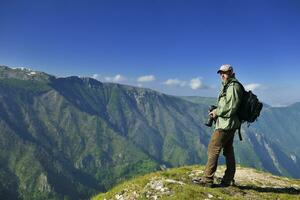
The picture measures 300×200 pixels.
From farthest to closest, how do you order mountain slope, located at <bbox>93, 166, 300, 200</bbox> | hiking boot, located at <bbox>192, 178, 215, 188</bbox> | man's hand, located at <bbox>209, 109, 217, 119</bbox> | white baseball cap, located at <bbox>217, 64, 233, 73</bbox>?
hiking boot, located at <bbox>192, 178, 215, 188</bbox>
man's hand, located at <bbox>209, 109, 217, 119</bbox>
white baseball cap, located at <bbox>217, 64, 233, 73</bbox>
mountain slope, located at <bbox>93, 166, 300, 200</bbox>

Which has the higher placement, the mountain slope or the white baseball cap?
the white baseball cap

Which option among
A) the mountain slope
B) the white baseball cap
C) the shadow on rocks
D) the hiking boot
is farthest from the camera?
the shadow on rocks

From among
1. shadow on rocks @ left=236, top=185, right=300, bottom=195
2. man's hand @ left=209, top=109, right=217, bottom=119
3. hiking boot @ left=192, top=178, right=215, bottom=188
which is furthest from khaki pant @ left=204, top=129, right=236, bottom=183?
shadow on rocks @ left=236, top=185, right=300, bottom=195

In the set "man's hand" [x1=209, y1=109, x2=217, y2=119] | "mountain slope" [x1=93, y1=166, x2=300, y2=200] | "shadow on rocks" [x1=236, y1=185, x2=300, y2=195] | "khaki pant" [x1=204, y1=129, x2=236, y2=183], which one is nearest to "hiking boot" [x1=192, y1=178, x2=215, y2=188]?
"khaki pant" [x1=204, y1=129, x2=236, y2=183]

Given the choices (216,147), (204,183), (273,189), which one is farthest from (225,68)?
(273,189)

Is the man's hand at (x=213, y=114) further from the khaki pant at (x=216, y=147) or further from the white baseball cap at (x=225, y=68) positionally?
the white baseball cap at (x=225, y=68)

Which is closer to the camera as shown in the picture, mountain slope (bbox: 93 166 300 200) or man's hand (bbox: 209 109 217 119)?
mountain slope (bbox: 93 166 300 200)

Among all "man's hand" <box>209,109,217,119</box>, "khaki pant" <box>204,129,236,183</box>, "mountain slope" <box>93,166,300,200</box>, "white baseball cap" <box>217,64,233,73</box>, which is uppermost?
"white baseball cap" <box>217,64,233,73</box>

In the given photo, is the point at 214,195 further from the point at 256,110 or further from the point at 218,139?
the point at 256,110

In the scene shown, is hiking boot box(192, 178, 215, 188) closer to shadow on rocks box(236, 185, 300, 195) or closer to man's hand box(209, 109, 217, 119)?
shadow on rocks box(236, 185, 300, 195)

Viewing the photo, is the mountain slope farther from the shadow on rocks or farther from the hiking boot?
the hiking boot

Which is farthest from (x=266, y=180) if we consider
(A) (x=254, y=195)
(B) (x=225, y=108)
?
(B) (x=225, y=108)

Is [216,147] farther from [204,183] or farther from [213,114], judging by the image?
[204,183]

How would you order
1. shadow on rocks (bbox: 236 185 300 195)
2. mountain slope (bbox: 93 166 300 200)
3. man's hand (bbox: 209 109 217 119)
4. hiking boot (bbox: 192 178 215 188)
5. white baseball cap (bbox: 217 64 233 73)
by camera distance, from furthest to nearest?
shadow on rocks (bbox: 236 185 300 195), hiking boot (bbox: 192 178 215 188), man's hand (bbox: 209 109 217 119), white baseball cap (bbox: 217 64 233 73), mountain slope (bbox: 93 166 300 200)
